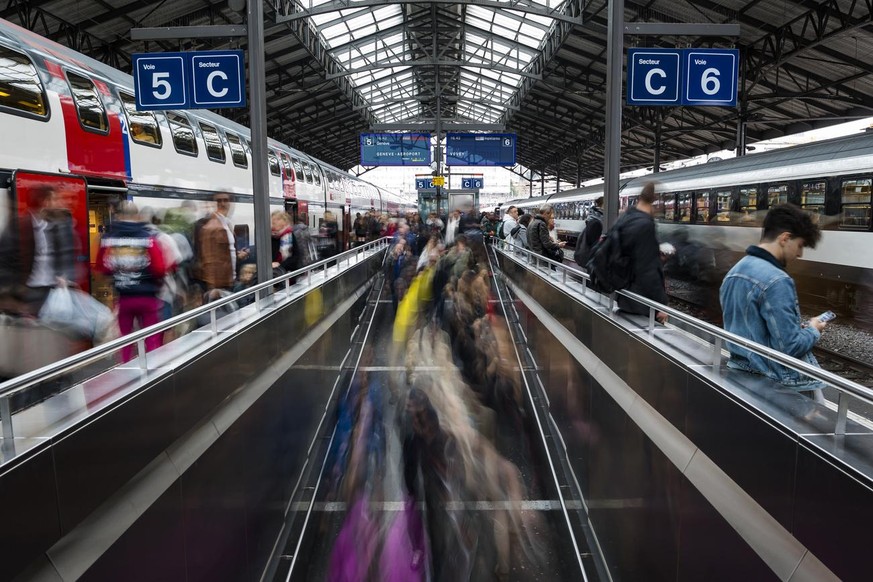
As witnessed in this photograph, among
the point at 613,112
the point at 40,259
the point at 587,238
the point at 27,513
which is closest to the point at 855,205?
the point at 613,112

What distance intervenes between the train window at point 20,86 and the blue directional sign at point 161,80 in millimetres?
1313

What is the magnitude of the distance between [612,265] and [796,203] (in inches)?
310

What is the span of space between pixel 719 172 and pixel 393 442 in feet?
34.6

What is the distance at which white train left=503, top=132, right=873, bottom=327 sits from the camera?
10219 mm

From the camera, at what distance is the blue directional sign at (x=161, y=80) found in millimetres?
8297

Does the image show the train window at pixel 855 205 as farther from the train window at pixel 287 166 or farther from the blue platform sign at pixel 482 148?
the blue platform sign at pixel 482 148

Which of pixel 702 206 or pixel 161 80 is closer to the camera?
pixel 161 80

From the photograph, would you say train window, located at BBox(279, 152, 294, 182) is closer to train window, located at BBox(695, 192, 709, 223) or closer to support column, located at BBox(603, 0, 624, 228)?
train window, located at BBox(695, 192, 709, 223)

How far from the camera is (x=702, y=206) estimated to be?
51.6 feet

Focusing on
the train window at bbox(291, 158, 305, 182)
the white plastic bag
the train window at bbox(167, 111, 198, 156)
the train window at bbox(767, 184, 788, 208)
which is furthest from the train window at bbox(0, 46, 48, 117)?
the train window at bbox(291, 158, 305, 182)

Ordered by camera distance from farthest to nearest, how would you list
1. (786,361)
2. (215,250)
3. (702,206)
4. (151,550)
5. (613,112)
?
(702,206)
(613,112)
(215,250)
(151,550)
(786,361)

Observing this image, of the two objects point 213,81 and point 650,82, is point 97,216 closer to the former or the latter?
point 213,81

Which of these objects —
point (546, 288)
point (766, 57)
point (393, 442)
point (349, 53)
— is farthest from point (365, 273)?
point (349, 53)

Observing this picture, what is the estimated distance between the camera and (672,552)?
4.09m
